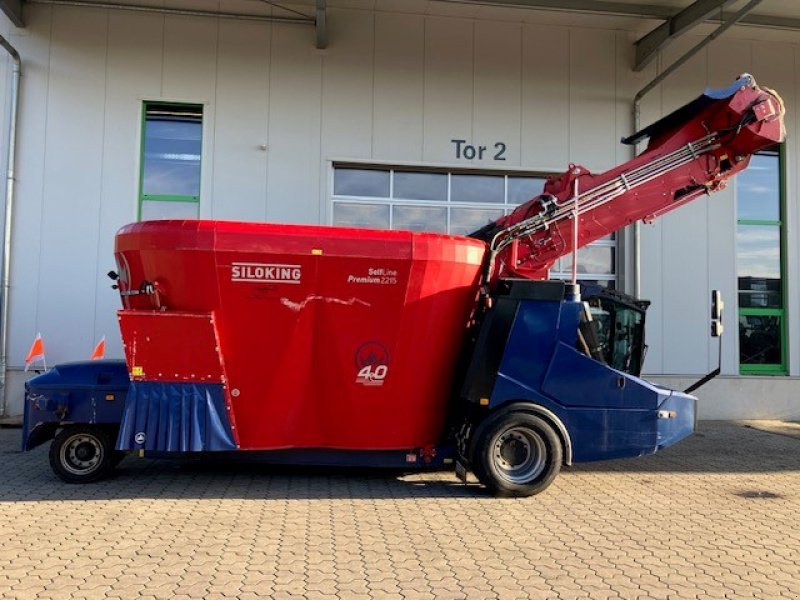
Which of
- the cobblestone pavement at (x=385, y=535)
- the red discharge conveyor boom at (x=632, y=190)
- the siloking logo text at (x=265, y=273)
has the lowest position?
the cobblestone pavement at (x=385, y=535)

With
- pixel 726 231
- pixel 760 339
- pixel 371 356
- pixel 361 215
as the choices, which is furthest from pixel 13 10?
pixel 760 339

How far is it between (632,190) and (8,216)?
9.67 m

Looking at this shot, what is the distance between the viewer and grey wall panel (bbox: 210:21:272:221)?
36.4ft

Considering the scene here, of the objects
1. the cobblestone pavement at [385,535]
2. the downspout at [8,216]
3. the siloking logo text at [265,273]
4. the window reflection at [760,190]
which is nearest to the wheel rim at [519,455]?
the cobblestone pavement at [385,535]

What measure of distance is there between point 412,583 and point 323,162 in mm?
8472

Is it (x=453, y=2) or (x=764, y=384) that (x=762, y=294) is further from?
(x=453, y=2)

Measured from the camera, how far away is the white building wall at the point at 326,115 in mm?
10766

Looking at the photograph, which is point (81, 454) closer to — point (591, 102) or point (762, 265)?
point (591, 102)

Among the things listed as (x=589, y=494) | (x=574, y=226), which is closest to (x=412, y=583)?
(x=589, y=494)

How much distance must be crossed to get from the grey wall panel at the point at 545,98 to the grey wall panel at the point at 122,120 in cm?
655

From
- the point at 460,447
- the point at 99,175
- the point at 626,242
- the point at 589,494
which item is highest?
the point at 99,175

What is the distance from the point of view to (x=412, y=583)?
13.4 feet

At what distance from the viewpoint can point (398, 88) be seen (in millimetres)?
11516

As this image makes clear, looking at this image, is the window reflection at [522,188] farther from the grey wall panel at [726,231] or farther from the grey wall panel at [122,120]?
the grey wall panel at [122,120]
